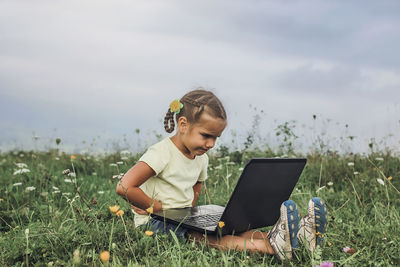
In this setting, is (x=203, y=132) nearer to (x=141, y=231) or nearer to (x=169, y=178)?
(x=169, y=178)

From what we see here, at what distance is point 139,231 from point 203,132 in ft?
2.86

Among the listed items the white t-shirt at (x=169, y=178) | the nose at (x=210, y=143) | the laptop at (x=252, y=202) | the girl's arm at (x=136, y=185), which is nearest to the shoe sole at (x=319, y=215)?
the laptop at (x=252, y=202)

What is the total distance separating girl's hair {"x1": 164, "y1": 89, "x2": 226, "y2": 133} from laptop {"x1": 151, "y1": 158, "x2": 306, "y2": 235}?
2.07 ft

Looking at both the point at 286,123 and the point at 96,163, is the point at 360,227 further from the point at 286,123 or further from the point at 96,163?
the point at 96,163

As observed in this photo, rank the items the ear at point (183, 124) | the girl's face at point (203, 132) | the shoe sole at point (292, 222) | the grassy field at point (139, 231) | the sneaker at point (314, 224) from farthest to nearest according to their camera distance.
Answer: the ear at point (183, 124), the girl's face at point (203, 132), the sneaker at point (314, 224), the shoe sole at point (292, 222), the grassy field at point (139, 231)

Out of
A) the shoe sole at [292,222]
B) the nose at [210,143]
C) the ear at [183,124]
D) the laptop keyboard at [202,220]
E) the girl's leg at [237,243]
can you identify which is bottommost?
the girl's leg at [237,243]

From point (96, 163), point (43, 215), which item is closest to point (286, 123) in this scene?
point (96, 163)

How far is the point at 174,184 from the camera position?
10.8 feet

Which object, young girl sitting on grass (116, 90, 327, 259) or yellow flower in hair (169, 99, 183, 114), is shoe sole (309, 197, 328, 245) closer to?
young girl sitting on grass (116, 90, 327, 259)

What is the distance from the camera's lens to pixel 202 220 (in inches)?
121

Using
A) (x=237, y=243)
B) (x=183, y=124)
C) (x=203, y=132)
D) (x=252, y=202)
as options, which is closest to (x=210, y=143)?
(x=203, y=132)

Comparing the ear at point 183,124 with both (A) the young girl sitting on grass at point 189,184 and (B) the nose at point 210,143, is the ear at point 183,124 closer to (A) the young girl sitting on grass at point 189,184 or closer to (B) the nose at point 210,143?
(A) the young girl sitting on grass at point 189,184

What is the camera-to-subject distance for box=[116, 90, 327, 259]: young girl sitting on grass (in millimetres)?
2814

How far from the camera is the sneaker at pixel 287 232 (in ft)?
8.91
